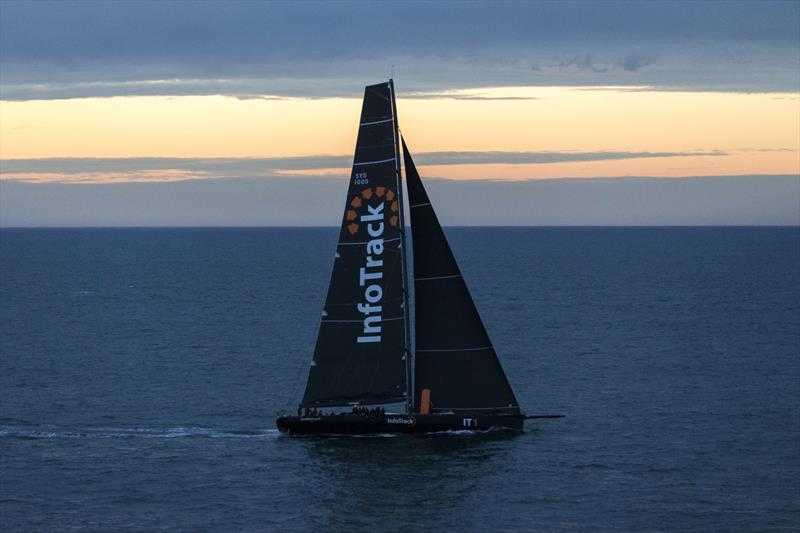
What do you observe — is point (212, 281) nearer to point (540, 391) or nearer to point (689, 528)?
point (540, 391)

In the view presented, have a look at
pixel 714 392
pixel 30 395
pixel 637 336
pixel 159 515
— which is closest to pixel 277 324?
Answer: pixel 637 336

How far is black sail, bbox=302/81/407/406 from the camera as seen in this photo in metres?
57.2

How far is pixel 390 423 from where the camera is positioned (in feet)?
189

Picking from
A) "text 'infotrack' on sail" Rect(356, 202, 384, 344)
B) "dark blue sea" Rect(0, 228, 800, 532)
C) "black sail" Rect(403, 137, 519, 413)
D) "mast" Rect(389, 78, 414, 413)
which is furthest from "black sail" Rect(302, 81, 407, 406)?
"dark blue sea" Rect(0, 228, 800, 532)

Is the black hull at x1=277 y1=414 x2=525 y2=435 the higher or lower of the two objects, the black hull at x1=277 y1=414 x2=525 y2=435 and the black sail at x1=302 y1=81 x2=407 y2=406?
the lower

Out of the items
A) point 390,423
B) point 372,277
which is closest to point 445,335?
point 372,277

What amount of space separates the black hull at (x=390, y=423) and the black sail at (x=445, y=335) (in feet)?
2.48

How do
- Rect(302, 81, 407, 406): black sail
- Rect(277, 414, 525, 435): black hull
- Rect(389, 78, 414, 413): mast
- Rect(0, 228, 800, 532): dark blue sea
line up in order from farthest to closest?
Rect(277, 414, 525, 435): black hull < Rect(302, 81, 407, 406): black sail < Rect(389, 78, 414, 413): mast < Rect(0, 228, 800, 532): dark blue sea

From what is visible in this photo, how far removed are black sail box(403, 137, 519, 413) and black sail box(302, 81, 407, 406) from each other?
4.35 ft

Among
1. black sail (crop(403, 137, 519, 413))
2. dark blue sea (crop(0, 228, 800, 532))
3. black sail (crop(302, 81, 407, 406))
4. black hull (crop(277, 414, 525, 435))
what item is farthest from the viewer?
black sail (crop(403, 137, 519, 413))

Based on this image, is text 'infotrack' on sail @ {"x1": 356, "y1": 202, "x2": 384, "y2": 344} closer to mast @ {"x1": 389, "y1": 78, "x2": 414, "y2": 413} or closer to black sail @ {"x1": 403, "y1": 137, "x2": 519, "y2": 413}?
mast @ {"x1": 389, "y1": 78, "x2": 414, "y2": 413}

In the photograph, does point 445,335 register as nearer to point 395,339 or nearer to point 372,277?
point 395,339

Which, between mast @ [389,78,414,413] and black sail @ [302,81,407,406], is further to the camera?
black sail @ [302,81,407,406]

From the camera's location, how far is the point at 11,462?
56.4m
